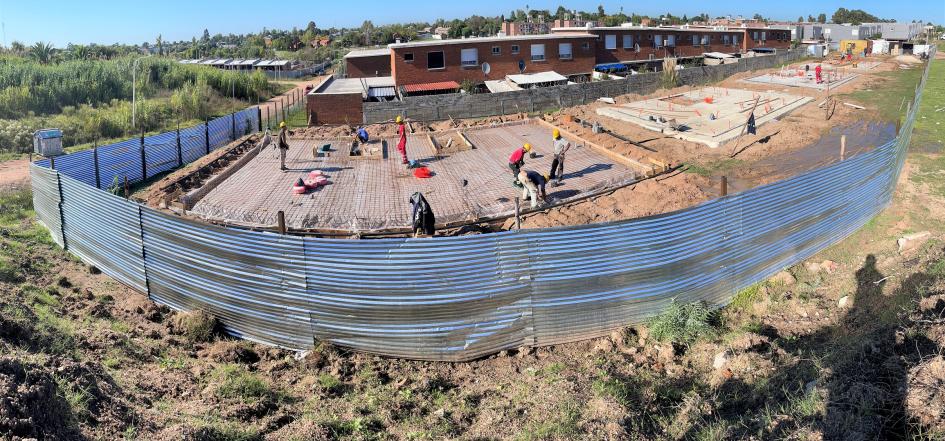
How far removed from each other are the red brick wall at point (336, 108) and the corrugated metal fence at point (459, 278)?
19511mm

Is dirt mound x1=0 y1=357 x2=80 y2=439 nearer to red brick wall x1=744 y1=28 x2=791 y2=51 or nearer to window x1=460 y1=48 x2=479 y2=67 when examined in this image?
window x1=460 y1=48 x2=479 y2=67

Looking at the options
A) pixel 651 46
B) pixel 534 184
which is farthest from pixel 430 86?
pixel 534 184

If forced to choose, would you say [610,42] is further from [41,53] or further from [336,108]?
[41,53]

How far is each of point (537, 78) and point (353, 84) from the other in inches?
412

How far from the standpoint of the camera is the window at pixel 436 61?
34.9m

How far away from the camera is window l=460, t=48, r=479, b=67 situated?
35344 mm

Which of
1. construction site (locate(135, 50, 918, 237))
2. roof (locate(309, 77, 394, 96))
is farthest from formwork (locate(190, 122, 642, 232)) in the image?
roof (locate(309, 77, 394, 96))

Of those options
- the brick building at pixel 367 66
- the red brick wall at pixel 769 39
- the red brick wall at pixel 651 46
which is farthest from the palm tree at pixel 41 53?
the red brick wall at pixel 769 39

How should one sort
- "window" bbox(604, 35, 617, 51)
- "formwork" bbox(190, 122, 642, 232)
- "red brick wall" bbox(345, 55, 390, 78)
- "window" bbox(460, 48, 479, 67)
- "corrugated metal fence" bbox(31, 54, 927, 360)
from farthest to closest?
"window" bbox(604, 35, 617, 51) < "red brick wall" bbox(345, 55, 390, 78) < "window" bbox(460, 48, 479, 67) < "formwork" bbox(190, 122, 642, 232) < "corrugated metal fence" bbox(31, 54, 927, 360)

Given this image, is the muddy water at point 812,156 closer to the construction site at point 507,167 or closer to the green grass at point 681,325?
the construction site at point 507,167

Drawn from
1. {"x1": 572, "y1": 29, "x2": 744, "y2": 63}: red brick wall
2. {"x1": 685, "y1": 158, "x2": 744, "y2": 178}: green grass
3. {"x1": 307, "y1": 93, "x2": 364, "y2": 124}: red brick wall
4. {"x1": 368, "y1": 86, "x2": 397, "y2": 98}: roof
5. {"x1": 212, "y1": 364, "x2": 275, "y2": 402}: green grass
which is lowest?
{"x1": 212, "y1": 364, "x2": 275, "y2": 402}: green grass

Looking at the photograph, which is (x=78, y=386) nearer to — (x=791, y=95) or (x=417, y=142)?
(x=417, y=142)

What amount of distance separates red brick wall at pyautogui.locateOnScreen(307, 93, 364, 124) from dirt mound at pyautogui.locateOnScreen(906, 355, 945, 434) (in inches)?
988

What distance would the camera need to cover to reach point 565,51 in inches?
1486
